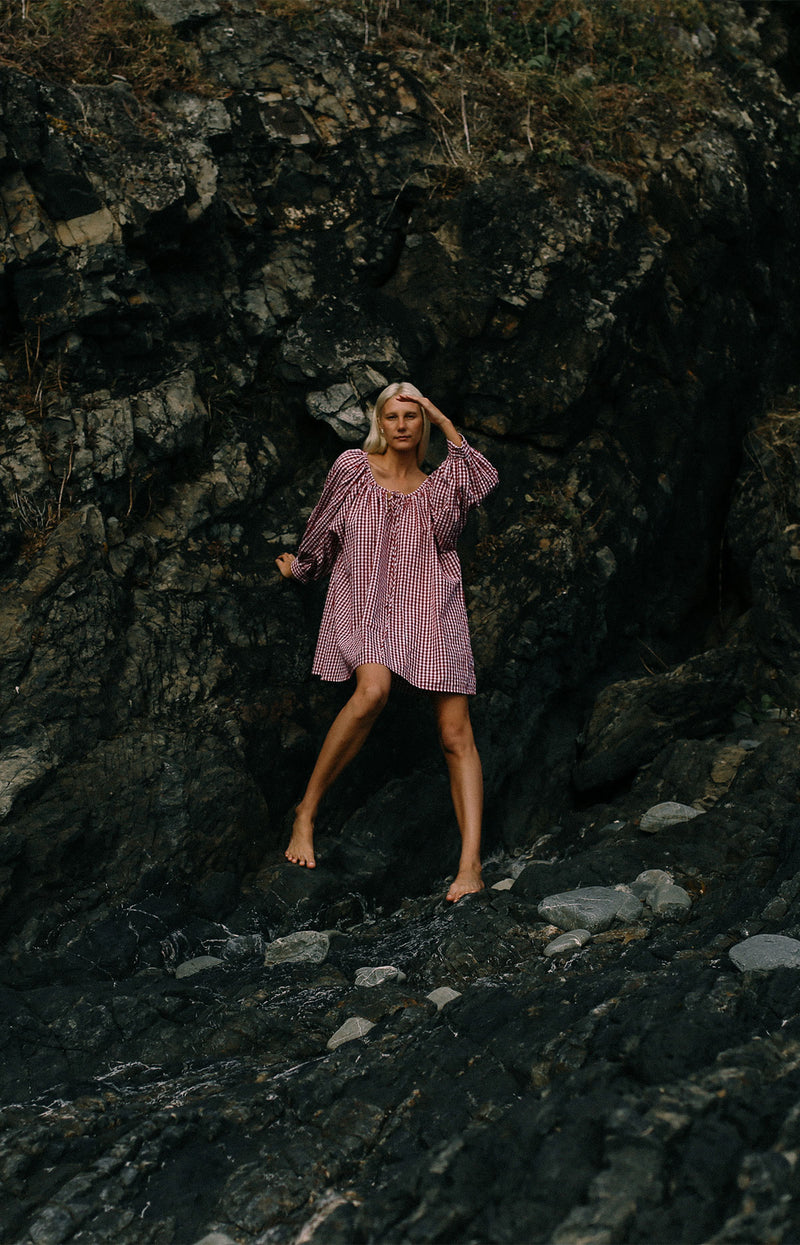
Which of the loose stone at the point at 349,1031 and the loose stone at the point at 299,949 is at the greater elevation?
the loose stone at the point at 349,1031

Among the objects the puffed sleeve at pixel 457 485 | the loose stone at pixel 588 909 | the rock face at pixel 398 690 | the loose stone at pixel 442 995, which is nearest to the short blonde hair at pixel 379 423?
the puffed sleeve at pixel 457 485

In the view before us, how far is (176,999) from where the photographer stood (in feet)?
12.1

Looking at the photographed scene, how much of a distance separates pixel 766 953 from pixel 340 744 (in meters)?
2.36

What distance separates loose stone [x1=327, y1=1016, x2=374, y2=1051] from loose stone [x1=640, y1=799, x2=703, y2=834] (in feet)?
7.59

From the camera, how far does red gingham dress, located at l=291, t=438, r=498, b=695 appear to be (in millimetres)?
5027

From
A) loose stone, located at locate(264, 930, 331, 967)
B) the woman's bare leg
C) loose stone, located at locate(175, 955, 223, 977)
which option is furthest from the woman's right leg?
loose stone, located at locate(175, 955, 223, 977)

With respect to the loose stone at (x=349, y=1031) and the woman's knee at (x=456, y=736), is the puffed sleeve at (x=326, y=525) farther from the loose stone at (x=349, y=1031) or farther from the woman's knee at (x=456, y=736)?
the loose stone at (x=349, y=1031)

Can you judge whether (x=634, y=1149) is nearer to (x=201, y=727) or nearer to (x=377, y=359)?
(x=201, y=727)

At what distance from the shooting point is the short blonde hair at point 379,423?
16.4ft

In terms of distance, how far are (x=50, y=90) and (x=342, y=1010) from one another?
480 cm

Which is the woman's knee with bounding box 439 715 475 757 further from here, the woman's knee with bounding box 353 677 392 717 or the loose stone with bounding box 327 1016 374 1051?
the loose stone with bounding box 327 1016 374 1051

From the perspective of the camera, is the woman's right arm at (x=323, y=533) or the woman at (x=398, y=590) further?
the woman's right arm at (x=323, y=533)

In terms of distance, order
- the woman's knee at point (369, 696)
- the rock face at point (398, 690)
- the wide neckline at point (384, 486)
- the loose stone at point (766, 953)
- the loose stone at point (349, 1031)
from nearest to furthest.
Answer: the rock face at point (398, 690), the loose stone at point (766, 953), the loose stone at point (349, 1031), the woman's knee at point (369, 696), the wide neckline at point (384, 486)

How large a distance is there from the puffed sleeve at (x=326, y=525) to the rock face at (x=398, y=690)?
0.21 m
